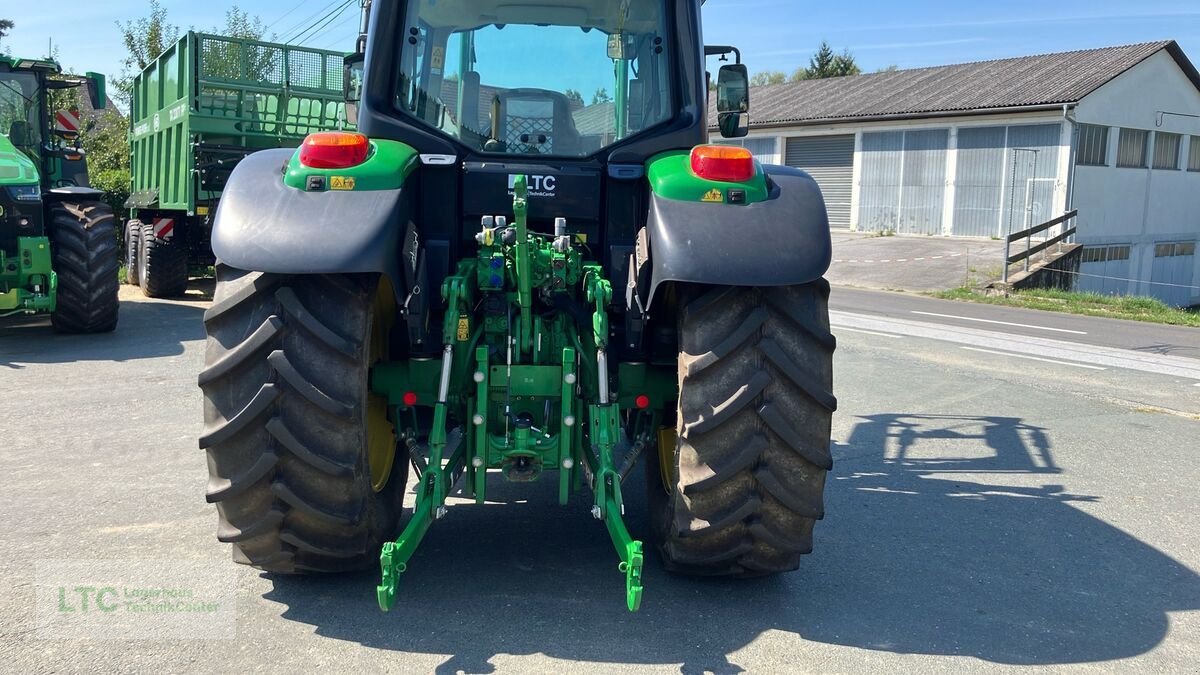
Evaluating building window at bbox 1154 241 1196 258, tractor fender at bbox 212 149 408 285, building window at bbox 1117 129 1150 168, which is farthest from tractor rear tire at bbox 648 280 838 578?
building window at bbox 1154 241 1196 258

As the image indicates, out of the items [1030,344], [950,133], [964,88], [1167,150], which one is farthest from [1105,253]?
[1030,344]

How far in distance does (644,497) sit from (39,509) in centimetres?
309

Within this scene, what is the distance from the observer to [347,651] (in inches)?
147

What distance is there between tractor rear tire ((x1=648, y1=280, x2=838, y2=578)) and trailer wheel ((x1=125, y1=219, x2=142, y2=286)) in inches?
555

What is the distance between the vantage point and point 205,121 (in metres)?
14.0

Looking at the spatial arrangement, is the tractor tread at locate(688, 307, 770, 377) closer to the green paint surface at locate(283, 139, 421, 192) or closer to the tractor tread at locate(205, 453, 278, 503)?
the green paint surface at locate(283, 139, 421, 192)

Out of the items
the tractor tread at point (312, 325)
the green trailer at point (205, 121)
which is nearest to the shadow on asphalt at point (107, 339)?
the green trailer at point (205, 121)

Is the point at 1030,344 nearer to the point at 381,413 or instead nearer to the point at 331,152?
the point at 381,413

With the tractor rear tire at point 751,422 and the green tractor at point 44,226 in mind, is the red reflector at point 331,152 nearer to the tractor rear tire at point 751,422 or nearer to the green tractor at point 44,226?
the tractor rear tire at point 751,422

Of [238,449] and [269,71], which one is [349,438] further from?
[269,71]

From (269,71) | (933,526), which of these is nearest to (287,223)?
(933,526)

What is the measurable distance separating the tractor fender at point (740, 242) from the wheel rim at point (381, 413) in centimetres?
113

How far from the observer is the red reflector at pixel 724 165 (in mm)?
4199

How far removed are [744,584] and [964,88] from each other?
1191 inches
